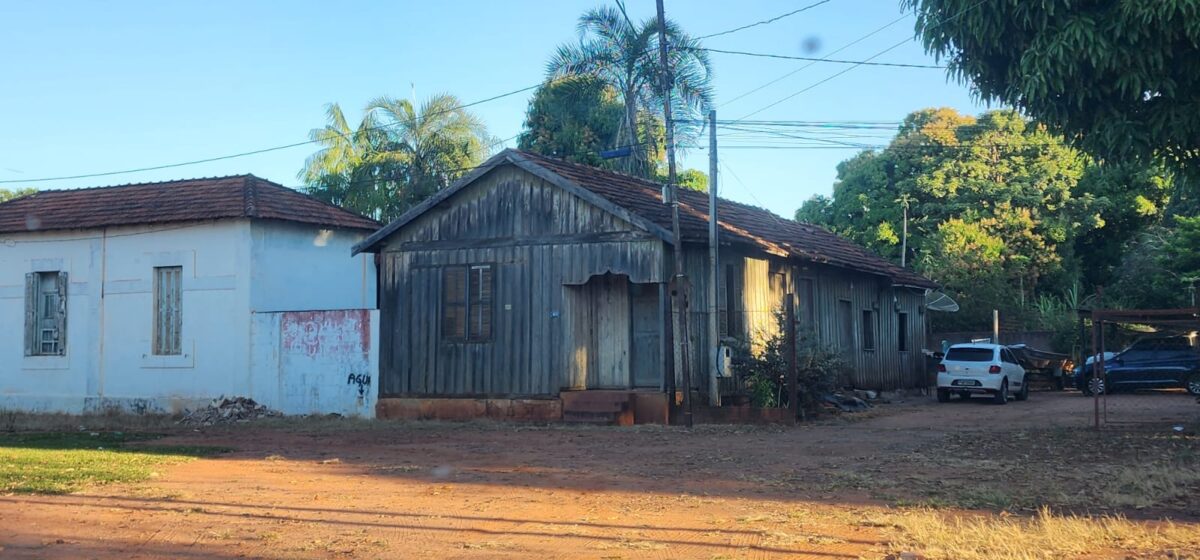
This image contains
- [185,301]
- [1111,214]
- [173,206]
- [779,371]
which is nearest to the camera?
[779,371]

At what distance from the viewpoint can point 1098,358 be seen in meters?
18.4

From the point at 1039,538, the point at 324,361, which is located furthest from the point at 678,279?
the point at 1039,538

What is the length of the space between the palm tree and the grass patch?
15404mm

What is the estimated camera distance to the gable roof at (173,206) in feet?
75.5

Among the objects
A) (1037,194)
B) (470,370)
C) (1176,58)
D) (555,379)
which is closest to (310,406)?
(470,370)

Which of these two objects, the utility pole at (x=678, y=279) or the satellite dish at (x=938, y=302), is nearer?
the utility pole at (x=678, y=279)

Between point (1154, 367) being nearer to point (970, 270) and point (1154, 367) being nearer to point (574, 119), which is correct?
point (970, 270)

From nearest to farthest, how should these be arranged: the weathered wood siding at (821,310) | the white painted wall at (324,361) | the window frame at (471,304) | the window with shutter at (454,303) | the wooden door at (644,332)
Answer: the wooden door at (644,332)
the weathered wood siding at (821,310)
the window frame at (471,304)
the window with shutter at (454,303)
the white painted wall at (324,361)

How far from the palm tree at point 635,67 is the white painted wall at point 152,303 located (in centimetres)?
841

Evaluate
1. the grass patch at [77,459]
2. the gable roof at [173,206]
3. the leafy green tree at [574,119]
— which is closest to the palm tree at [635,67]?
the leafy green tree at [574,119]

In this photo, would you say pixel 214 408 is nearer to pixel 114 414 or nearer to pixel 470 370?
pixel 114 414

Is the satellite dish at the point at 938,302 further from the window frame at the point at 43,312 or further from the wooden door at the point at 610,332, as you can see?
the window frame at the point at 43,312

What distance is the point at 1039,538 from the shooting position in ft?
25.3

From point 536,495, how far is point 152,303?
51.2 ft
